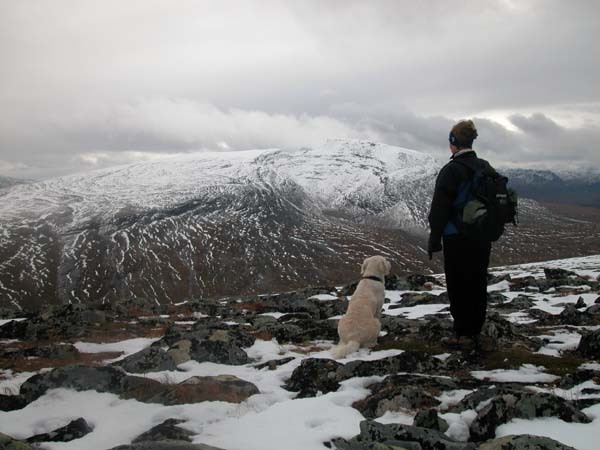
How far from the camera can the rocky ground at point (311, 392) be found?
488cm

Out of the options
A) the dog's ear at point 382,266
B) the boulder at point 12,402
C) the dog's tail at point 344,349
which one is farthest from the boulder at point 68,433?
the dog's ear at point 382,266

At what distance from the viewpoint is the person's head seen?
27.1 feet

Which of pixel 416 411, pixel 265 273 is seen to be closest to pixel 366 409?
pixel 416 411

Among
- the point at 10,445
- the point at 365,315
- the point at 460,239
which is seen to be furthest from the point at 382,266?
the point at 10,445

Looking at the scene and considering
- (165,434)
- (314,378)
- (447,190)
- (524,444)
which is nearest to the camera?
(524,444)

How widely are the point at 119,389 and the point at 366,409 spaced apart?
13.1 ft

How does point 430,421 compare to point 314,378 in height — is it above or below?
above

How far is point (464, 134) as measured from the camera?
8266 millimetres

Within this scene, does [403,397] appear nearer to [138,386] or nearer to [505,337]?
[138,386]

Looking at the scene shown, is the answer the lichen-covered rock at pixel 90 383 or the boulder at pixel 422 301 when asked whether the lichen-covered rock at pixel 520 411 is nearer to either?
the lichen-covered rock at pixel 90 383

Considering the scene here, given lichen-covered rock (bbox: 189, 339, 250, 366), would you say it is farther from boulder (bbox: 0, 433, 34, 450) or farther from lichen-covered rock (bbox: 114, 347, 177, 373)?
boulder (bbox: 0, 433, 34, 450)

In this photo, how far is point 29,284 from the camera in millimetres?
171250

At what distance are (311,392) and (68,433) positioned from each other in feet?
11.3

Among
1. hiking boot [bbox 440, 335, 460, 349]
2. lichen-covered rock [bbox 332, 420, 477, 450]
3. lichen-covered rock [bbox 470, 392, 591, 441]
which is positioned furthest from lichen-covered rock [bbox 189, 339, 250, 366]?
lichen-covered rock [bbox 470, 392, 591, 441]
